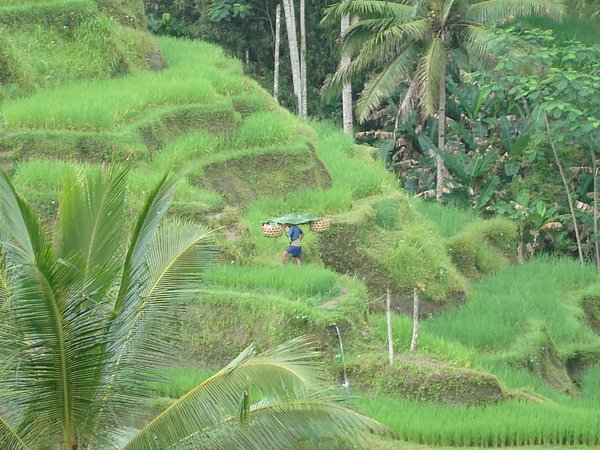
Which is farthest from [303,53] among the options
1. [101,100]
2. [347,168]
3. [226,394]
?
[226,394]

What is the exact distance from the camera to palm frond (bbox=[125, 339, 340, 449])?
916 centimetres

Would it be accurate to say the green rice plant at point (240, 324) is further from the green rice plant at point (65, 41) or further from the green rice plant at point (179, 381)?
the green rice plant at point (65, 41)

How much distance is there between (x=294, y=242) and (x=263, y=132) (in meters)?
2.98

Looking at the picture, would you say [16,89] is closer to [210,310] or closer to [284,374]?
[210,310]

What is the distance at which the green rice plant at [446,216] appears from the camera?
65.4 feet

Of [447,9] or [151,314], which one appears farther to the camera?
[447,9]

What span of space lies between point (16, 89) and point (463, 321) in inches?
256

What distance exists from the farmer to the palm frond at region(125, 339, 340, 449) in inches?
215

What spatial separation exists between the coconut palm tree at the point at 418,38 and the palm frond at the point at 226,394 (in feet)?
39.5

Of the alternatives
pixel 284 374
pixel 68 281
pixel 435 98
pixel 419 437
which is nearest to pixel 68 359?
pixel 68 281

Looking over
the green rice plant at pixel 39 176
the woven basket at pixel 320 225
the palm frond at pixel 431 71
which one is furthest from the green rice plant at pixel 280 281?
the palm frond at pixel 431 71

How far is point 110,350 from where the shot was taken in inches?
355

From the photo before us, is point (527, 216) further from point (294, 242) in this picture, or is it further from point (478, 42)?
Result: point (294, 242)

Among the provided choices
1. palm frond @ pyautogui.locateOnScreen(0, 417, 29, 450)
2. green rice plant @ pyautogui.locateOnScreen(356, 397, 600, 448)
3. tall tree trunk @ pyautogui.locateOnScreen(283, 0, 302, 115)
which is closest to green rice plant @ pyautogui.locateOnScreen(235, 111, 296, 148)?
green rice plant @ pyautogui.locateOnScreen(356, 397, 600, 448)
